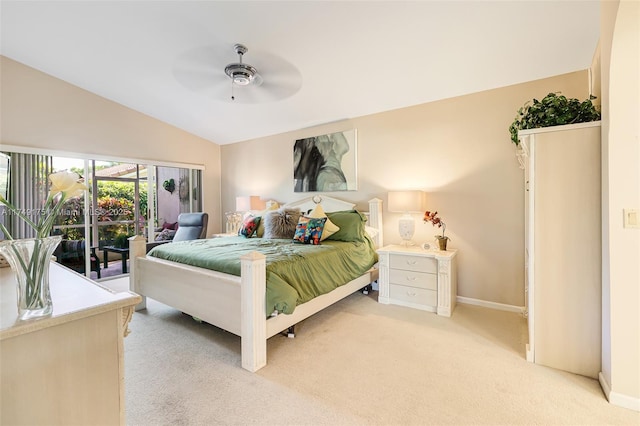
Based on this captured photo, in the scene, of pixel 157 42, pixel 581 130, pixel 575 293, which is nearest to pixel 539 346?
pixel 575 293

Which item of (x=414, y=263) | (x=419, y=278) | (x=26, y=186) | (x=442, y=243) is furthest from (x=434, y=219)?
(x=26, y=186)

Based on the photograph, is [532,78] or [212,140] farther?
[212,140]

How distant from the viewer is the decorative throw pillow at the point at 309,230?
3404 mm

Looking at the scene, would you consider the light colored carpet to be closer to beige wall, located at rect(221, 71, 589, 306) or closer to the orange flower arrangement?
beige wall, located at rect(221, 71, 589, 306)

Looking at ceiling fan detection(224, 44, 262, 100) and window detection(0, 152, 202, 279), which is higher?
ceiling fan detection(224, 44, 262, 100)

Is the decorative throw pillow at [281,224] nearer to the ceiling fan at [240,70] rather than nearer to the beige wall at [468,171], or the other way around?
the beige wall at [468,171]

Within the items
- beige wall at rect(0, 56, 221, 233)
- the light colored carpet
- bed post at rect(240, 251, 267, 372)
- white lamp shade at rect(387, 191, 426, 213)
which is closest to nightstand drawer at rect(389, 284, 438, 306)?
the light colored carpet

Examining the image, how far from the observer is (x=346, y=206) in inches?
165

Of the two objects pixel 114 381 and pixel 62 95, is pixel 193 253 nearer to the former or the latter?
pixel 114 381

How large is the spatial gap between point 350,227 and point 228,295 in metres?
1.75

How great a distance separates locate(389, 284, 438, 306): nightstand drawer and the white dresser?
2837mm

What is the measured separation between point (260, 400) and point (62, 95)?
15.6 feet

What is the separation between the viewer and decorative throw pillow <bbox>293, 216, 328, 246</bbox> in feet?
11.2

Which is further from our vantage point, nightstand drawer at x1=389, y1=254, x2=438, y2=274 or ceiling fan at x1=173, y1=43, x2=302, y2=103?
nightstand drawer at x1=389, y1=254, x2=438, y2=274
